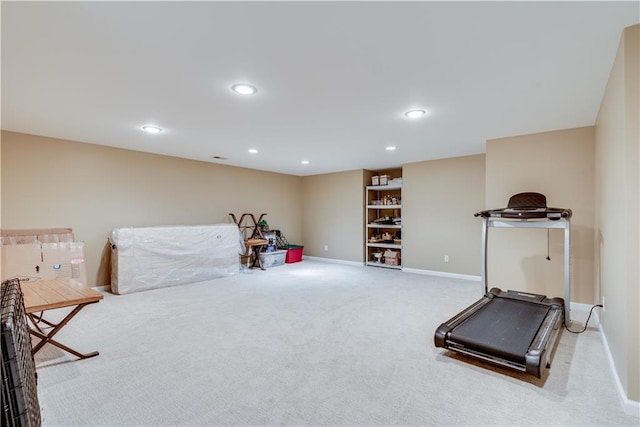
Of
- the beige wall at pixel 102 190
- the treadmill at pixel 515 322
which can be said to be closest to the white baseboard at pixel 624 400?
the treadmill at pixel 515 322

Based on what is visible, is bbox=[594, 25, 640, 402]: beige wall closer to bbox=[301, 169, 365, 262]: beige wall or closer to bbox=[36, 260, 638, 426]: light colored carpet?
bbox=[36, 260, 638, 426]: light colored carpet

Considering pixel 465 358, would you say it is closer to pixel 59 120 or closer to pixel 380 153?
pixel 380 153

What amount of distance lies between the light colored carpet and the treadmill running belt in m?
0.17

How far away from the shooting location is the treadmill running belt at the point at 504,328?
221 cm

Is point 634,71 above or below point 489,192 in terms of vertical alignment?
above

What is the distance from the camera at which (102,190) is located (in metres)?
4.54

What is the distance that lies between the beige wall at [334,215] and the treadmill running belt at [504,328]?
12.5 feet

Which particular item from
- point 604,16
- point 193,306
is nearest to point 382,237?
point 193,306

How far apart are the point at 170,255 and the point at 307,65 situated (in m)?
3.97

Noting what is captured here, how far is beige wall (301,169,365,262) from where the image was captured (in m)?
6.77

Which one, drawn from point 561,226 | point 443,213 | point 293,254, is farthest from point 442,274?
point 293,254

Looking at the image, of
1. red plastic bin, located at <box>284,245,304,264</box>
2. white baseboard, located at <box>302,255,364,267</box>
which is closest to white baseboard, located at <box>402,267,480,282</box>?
white baseboard, located at <box>302,255,364,267</box>

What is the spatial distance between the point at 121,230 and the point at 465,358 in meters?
4.63

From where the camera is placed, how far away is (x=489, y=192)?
4152 millimetres
